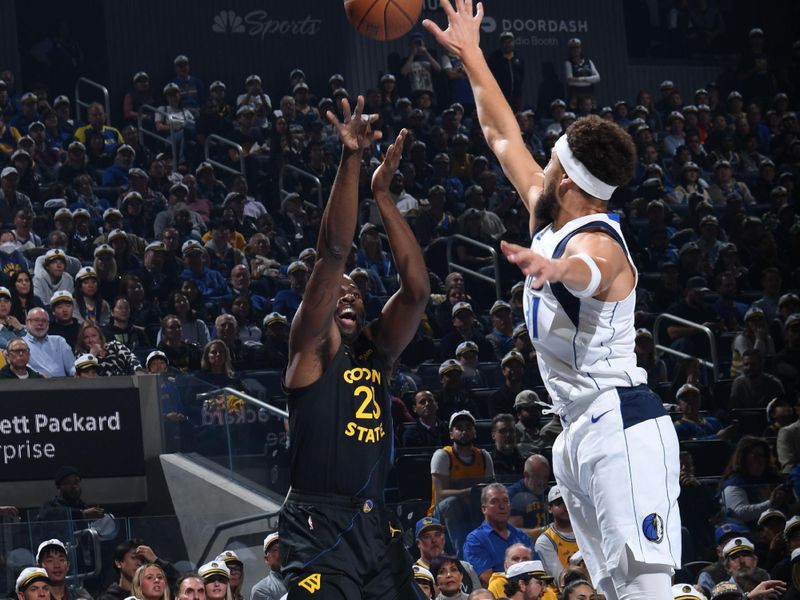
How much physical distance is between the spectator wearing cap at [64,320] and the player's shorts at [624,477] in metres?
9.06

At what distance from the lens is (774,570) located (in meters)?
10.8

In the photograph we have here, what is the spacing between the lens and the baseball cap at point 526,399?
511 inches

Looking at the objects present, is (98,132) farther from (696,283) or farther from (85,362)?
(696,283)

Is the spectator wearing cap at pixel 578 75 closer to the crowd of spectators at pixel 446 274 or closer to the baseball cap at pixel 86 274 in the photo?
the crowd of spectators at pixel 446 274

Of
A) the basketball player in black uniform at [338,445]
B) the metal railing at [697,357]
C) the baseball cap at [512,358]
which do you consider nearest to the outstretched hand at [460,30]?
the basketball player in black uniform at [338,445]

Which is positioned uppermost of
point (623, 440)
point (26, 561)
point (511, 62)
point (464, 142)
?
point (511, 62)

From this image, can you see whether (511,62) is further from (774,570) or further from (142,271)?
(774,570)

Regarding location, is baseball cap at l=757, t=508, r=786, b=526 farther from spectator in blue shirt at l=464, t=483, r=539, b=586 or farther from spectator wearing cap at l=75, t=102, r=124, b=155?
spectator wearing cap at l=75, t=102, r=124, b=155

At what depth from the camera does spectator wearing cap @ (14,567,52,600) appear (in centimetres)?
926

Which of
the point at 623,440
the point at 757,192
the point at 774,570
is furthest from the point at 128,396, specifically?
the point at 757,192

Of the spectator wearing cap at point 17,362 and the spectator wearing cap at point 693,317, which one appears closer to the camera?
the spectator wearing cap at point 17,362

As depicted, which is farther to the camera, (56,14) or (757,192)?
(56,14)

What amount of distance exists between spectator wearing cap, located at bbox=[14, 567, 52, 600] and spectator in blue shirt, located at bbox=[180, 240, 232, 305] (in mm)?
6161

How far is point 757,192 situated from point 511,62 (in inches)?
186
